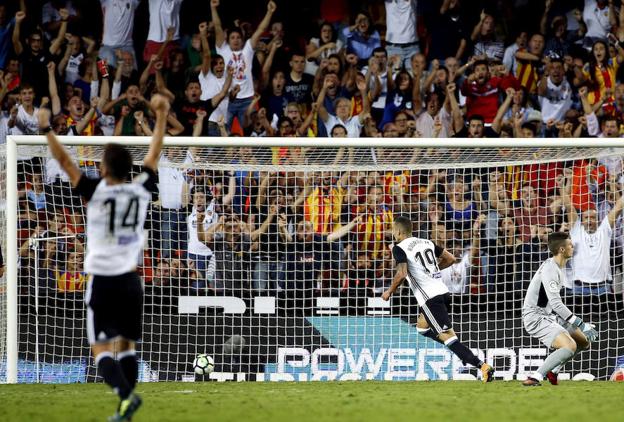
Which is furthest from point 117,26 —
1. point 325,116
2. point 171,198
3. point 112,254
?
point 112,254

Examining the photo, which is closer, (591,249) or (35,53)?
(591,249)

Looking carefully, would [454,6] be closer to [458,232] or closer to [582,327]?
[458,232]

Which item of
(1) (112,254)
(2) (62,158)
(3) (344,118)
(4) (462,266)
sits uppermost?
(3) (344,118)

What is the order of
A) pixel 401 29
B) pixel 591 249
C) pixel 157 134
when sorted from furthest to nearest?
pixel 401 29, pixel 591 249, pixel 157 134

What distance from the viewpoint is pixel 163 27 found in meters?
15.9

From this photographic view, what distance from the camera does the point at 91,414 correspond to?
764 centimetres

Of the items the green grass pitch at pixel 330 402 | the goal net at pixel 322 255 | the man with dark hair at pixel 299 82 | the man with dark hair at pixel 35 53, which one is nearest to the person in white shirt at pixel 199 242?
the goal net at pixel 322 255

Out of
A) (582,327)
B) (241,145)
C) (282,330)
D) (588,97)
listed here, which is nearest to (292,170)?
(241,145)

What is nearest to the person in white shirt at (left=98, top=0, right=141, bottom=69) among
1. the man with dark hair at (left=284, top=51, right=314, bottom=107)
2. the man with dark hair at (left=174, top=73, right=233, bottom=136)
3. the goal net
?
the man with dark hair at (left=174, top=73, right=233, bottom=136)

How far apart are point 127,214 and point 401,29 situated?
10254 mm

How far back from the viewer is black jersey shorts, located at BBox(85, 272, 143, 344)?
22.3 feet

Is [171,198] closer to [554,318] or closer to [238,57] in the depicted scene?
→ [238,57]

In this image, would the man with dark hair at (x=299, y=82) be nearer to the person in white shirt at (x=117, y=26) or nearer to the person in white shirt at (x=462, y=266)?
the person in white shirt at (x=117, y=26)

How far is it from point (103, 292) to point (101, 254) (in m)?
0.26
